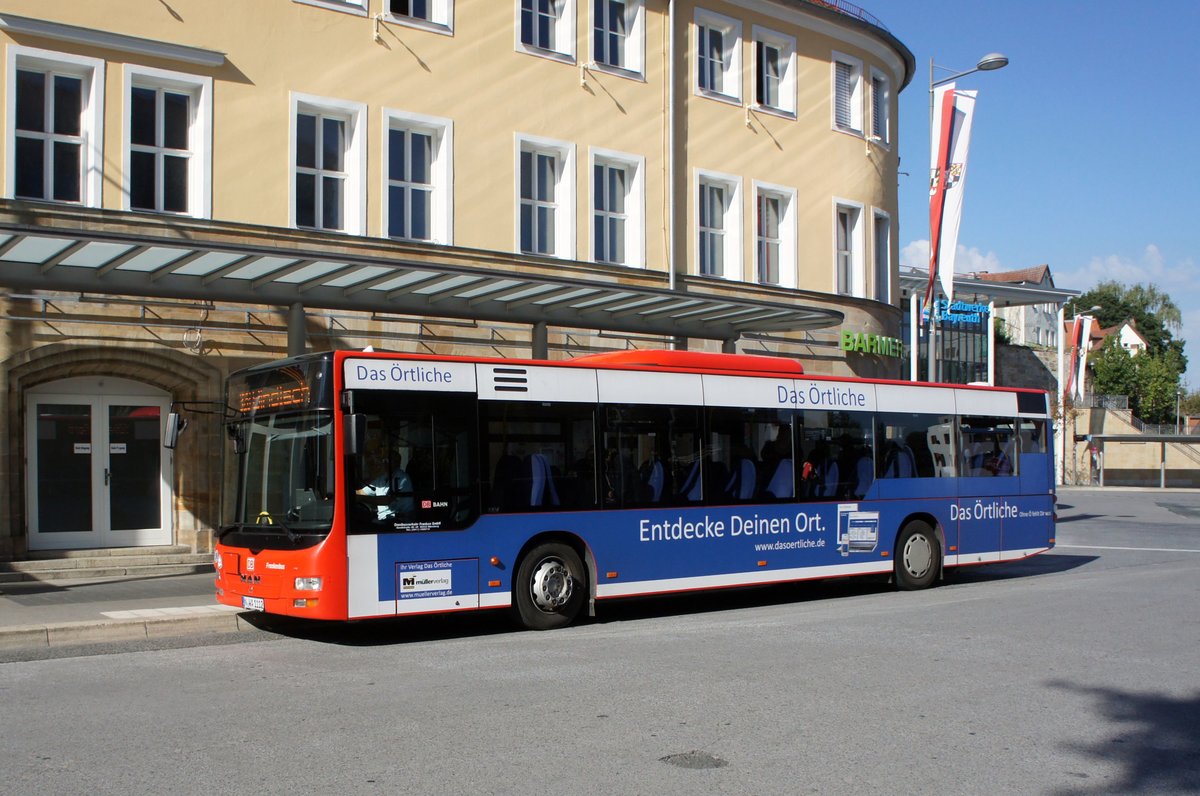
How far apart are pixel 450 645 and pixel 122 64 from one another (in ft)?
36.0

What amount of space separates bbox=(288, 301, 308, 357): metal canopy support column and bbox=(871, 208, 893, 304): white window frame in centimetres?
1748

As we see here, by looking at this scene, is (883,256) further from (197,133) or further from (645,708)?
(645,708)

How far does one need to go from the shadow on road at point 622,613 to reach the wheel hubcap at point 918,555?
447 millimetres

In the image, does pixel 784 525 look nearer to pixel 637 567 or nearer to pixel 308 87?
pixel 637 567

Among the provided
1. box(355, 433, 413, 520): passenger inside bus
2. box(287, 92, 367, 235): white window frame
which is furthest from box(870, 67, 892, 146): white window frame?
box(355, 433, 413, 520): passenger inside bus

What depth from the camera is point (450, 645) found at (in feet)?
37.0

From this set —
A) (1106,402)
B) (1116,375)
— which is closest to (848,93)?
(1106,402)

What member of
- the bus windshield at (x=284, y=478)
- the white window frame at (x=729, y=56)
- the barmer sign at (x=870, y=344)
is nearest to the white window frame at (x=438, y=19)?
the white window frame at (x=729, y=56)

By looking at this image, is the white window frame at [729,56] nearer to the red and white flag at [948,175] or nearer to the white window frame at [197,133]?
the red and white flag at [948,175]

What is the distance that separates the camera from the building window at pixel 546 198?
22.0m

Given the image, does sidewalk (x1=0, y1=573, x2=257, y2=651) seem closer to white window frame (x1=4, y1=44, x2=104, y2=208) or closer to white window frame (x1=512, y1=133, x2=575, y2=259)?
white window frame (x1=4, y1=44, x2=104, y2=208)

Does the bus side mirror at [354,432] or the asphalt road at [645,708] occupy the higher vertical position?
the bus side mirror at [354,432]

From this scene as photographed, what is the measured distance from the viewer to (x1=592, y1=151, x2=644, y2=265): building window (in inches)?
918

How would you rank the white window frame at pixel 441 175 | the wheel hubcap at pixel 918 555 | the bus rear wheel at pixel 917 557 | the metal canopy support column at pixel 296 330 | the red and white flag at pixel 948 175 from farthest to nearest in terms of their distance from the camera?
the red and white flag at pixel 948 175 → the white window frame at pixel 441 175 → the wheel hubcap at pixel 918 555 → the bus rear wheel at pixel 917 557 → the metal canopy support column at pixel 296 330
